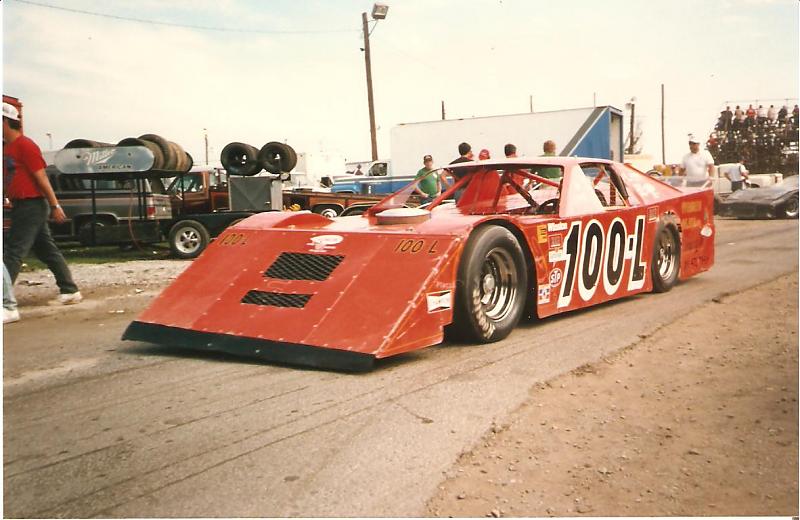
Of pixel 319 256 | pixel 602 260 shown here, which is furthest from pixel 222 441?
pixel 602 260

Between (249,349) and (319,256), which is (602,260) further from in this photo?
(249,349)

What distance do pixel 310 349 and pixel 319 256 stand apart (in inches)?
30.4

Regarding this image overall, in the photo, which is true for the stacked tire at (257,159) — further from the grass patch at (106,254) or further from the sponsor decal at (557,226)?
the sponsor decal at (557,226)

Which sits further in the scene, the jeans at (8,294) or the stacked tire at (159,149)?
the stacked tire at (159,149)

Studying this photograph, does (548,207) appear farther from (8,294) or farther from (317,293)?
(8,294)

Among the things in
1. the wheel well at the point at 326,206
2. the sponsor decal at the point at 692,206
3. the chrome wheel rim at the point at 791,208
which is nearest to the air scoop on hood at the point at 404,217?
the sponsor decal at the point at 692,206

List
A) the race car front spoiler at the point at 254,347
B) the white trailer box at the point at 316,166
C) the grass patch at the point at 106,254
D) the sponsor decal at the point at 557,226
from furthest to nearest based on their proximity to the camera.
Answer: the white trailer box at the point at 316,166 → the grass patch at the point at 106,254 → the sponsor decal at the point at 557,226 → the race car front spoiler at the point at 254,347

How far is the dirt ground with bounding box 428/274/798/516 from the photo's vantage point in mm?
2264

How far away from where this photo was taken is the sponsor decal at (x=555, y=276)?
4729 mm

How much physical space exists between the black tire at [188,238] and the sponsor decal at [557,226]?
6.82m

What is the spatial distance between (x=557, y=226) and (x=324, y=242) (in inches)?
60.0

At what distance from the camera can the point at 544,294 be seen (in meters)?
4.67

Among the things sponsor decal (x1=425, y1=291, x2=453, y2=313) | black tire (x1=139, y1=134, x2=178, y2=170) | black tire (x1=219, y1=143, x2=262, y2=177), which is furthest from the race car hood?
black tire (x1=219, y1=143, x2=262, y2=177)

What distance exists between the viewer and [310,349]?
3.57 metres
